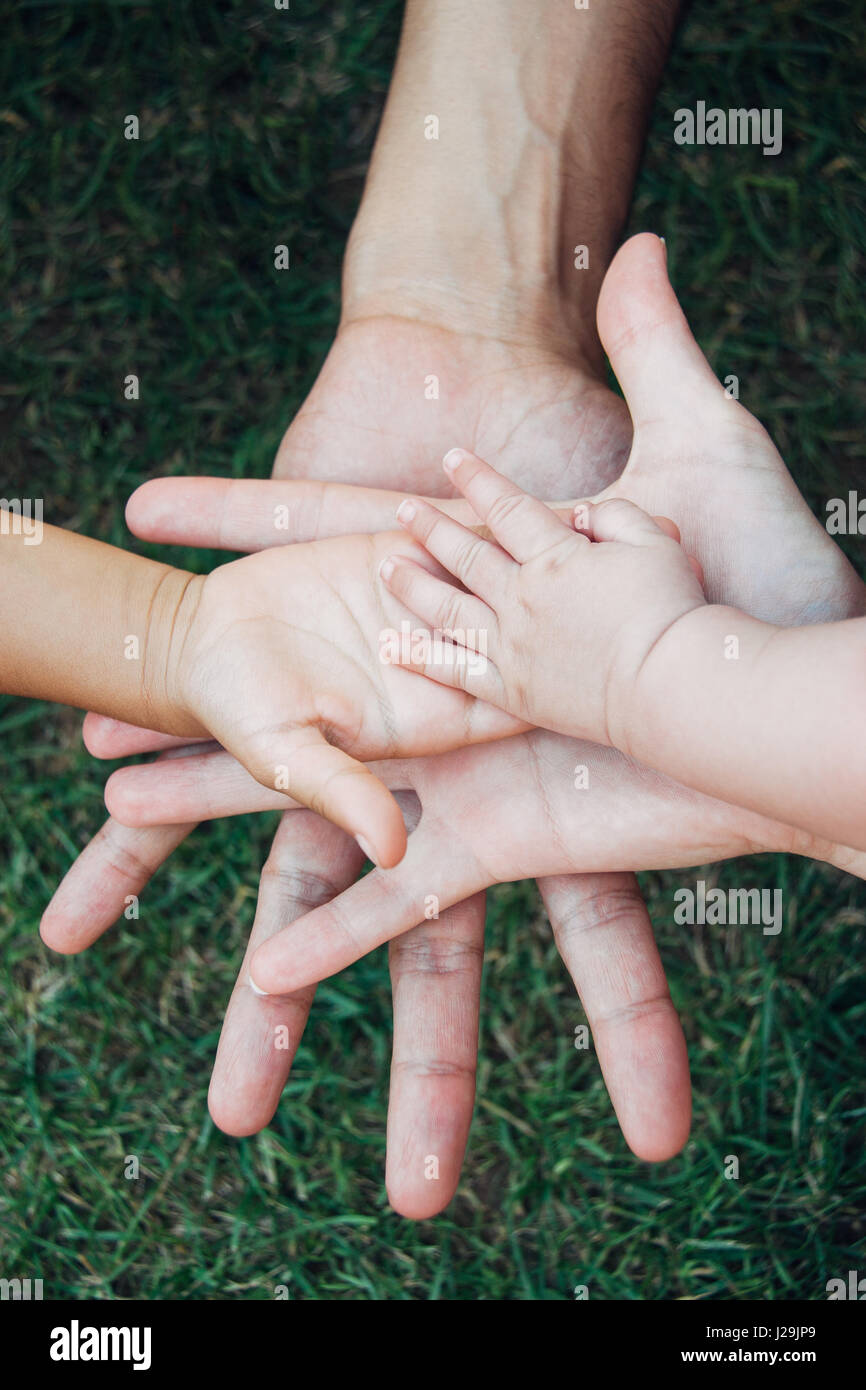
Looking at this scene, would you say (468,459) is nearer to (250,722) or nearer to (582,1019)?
(250,722)

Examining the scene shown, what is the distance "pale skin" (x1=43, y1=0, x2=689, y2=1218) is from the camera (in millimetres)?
2102

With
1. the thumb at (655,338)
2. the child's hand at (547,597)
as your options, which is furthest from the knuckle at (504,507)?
the thumb at (655,338)

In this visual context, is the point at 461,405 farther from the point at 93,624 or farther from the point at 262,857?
the point at 262,857

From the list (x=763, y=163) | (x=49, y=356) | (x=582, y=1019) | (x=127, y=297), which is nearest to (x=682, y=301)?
(x=763, y=163)

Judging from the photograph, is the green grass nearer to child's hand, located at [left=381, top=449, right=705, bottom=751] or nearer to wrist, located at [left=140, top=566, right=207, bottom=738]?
wrist, located at [left=140, top=566, right=207, bottom=738]

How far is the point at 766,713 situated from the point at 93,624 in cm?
122

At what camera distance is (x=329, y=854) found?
2248 mm

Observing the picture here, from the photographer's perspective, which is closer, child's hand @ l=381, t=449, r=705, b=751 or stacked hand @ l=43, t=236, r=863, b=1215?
child's hand @ l=381, t=449, r=705, b=751

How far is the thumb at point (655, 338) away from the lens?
1.99 m

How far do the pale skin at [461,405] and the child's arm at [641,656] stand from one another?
36cm

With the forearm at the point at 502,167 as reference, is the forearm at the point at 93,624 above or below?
below

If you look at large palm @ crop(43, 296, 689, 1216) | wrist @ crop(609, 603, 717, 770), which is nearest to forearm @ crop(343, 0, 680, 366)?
large palm @ crop(43, 296, 689, 1216)

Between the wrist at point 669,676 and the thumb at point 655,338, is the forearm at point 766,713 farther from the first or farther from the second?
the thumb at point 655,338

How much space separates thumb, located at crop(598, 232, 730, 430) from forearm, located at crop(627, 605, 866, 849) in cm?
45
